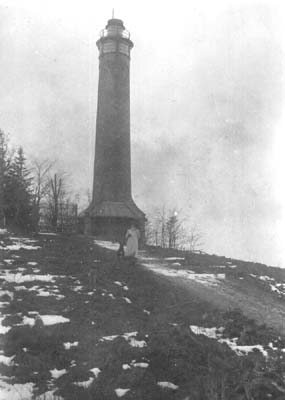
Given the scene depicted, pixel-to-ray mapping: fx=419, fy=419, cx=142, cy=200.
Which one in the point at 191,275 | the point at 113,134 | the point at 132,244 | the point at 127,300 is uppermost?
the point at 113,134

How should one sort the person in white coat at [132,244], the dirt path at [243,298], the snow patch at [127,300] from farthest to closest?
the person in white coat at [132,244] → the dirt path at [243,298] → the snow patch at [127,300]

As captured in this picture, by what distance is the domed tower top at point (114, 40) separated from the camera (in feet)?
108

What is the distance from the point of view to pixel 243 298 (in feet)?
43.5

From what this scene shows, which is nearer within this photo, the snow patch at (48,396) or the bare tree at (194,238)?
the snow patch at (48,396)

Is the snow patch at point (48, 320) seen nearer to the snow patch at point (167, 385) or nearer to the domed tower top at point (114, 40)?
the snow patch at point (167, 385)

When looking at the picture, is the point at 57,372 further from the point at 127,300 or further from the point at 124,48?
the point at 124,48

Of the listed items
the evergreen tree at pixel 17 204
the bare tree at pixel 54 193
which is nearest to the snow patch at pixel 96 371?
the evergreen tree at pixel 17 204

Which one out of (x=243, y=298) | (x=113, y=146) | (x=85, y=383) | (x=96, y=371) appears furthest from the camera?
(x=113, y=146)

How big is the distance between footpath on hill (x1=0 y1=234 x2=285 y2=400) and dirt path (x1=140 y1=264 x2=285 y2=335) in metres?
0.07

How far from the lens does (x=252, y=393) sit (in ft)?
20.4

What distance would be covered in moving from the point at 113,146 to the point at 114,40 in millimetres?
8459

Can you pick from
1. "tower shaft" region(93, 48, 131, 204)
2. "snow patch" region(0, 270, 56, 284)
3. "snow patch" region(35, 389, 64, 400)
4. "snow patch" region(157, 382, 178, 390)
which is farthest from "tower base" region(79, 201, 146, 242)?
"snow patch" region(35, 389, 64, 400)

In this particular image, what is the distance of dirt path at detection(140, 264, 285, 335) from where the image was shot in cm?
1128

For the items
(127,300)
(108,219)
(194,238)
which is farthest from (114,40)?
(194,238)
